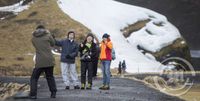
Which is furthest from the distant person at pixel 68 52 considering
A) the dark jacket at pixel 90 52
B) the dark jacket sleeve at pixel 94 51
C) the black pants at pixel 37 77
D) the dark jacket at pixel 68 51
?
the black pants at pixel 37 77

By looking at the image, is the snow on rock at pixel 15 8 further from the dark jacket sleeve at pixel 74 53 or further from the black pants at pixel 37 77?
the black pants at pixel 37 77

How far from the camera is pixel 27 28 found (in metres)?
50.7

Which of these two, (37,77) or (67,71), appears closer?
(37,77)

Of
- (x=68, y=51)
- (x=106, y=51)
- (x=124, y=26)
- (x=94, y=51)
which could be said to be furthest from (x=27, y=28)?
(x=68, y=51)

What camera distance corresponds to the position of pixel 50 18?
5291 cm

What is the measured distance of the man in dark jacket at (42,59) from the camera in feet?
49.0

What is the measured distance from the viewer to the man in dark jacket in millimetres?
14922

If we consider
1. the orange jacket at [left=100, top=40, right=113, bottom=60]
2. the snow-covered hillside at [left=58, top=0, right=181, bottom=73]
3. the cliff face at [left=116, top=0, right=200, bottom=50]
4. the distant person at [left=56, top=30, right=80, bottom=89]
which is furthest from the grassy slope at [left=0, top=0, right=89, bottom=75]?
the cliff face at [left=116, top=0, right=200, bottom=50]

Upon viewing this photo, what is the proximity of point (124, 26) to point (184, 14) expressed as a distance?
23.5 m

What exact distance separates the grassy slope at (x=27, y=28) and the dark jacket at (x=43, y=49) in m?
27.1

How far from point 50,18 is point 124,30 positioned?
8050mm

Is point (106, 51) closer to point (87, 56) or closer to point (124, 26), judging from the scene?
point (87, 56)

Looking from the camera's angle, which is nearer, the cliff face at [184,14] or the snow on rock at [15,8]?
the snow on rock at [15,8]

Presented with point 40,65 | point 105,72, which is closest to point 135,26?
point 105,72
